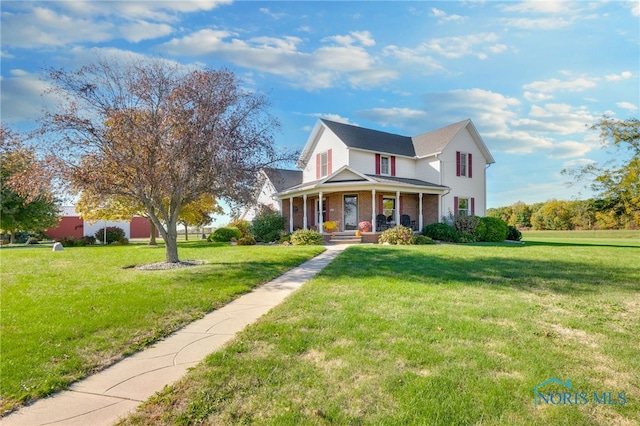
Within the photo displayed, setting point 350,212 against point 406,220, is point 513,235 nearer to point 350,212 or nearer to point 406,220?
point 406,220

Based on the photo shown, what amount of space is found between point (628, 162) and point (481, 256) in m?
9.07

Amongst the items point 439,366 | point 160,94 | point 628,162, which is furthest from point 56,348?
point 628,162

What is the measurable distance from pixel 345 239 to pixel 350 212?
2591 millimetres

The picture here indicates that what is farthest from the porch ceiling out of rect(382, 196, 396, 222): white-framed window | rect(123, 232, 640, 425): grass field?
rect(123, 232, 640, 425): grass field

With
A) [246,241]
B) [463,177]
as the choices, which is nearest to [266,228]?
[246,241]

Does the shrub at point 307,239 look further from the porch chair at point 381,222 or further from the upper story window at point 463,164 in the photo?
the upper story window at point 463,164

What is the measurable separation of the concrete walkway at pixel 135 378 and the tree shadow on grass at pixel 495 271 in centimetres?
381

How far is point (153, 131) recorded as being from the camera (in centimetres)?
949

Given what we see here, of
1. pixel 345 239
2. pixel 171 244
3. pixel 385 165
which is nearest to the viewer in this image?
pixel 171 244

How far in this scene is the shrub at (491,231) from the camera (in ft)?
69.2

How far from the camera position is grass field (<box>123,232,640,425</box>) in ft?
8.76

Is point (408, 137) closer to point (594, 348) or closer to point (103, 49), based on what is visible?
point (103, 49)

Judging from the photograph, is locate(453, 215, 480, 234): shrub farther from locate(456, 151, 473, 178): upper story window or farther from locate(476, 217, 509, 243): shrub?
locate(456, 151, 473, 178): upper story window

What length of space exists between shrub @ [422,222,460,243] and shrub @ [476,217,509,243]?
2.39 meters
